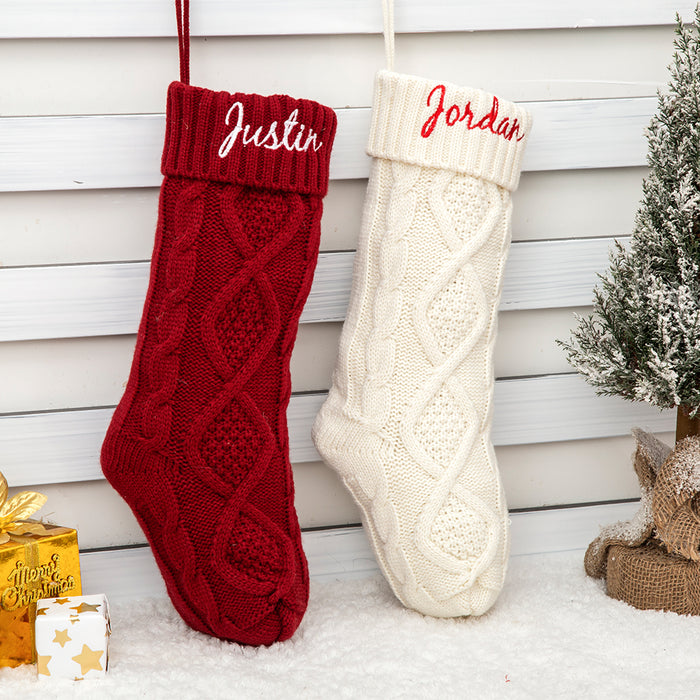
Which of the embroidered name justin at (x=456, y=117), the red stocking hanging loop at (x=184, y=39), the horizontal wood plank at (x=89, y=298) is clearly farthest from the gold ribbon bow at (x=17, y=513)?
the embroidered name justin at (x=456, y=117)

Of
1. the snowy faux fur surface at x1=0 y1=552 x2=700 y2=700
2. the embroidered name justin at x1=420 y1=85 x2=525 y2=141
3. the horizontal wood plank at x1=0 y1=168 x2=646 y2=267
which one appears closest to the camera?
the snowy faux fur surface at x1=0 y1=552 x2=700 y2=700

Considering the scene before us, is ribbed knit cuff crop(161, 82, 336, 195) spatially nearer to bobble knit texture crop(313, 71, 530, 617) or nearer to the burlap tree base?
bobble knit texture crop(313, 71, 530, 617)

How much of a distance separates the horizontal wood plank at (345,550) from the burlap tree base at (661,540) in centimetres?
14

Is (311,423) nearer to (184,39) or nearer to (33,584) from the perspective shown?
(33,584)

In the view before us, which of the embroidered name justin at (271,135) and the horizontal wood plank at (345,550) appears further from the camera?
the horizontal wood plank at (345,550)

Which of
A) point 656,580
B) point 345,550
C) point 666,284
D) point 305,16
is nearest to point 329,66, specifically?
point 305,16

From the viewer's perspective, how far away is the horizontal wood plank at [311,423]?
124 centimetres

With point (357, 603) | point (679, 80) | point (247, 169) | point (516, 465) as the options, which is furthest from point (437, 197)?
point (357, 603)

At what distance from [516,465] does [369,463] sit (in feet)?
1.23

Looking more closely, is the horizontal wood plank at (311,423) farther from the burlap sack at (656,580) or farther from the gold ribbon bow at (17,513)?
the burlap sack at (656,580)

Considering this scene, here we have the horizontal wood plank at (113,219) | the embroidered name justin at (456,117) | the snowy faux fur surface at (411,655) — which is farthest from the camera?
the horizontal wood plank at (113,219)

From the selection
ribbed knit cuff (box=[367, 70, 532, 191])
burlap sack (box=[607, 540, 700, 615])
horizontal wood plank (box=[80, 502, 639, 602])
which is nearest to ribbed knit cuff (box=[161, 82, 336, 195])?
ribbed knit cuff (box=[367, 70, 532, 191])

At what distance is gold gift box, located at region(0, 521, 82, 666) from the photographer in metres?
1.03

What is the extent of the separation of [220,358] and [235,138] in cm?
29
